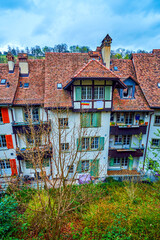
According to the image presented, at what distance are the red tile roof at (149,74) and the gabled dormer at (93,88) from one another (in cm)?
392

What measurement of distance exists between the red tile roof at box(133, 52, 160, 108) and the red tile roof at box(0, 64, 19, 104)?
14557mm

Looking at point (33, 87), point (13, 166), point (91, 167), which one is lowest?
point (13, 166)

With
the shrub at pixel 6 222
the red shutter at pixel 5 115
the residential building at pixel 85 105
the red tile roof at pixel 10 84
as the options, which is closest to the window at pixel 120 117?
the residential building at pixel 85 105

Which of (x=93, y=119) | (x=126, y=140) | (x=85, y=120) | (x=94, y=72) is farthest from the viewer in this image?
(x=126, y=140)

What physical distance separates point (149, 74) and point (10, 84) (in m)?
16.6

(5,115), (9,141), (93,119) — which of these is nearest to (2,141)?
(9,141)

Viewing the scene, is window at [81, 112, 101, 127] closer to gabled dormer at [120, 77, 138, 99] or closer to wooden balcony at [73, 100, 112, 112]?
wooden balcony at [73, 100, 112, 112]

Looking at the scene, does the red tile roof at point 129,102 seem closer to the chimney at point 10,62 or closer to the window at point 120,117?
the window at point 120,117

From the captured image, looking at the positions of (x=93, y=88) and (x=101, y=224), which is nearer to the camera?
(x=101, y=224)

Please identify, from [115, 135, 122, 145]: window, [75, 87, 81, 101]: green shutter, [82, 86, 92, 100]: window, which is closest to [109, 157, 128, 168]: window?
[115, 135, 122, 145]: window

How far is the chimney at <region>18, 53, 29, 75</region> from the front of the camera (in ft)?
53.9

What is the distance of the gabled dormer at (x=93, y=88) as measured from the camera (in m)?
14.0

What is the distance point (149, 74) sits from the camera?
58.4ft

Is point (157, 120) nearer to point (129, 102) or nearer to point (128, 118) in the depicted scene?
point (128, 118)
